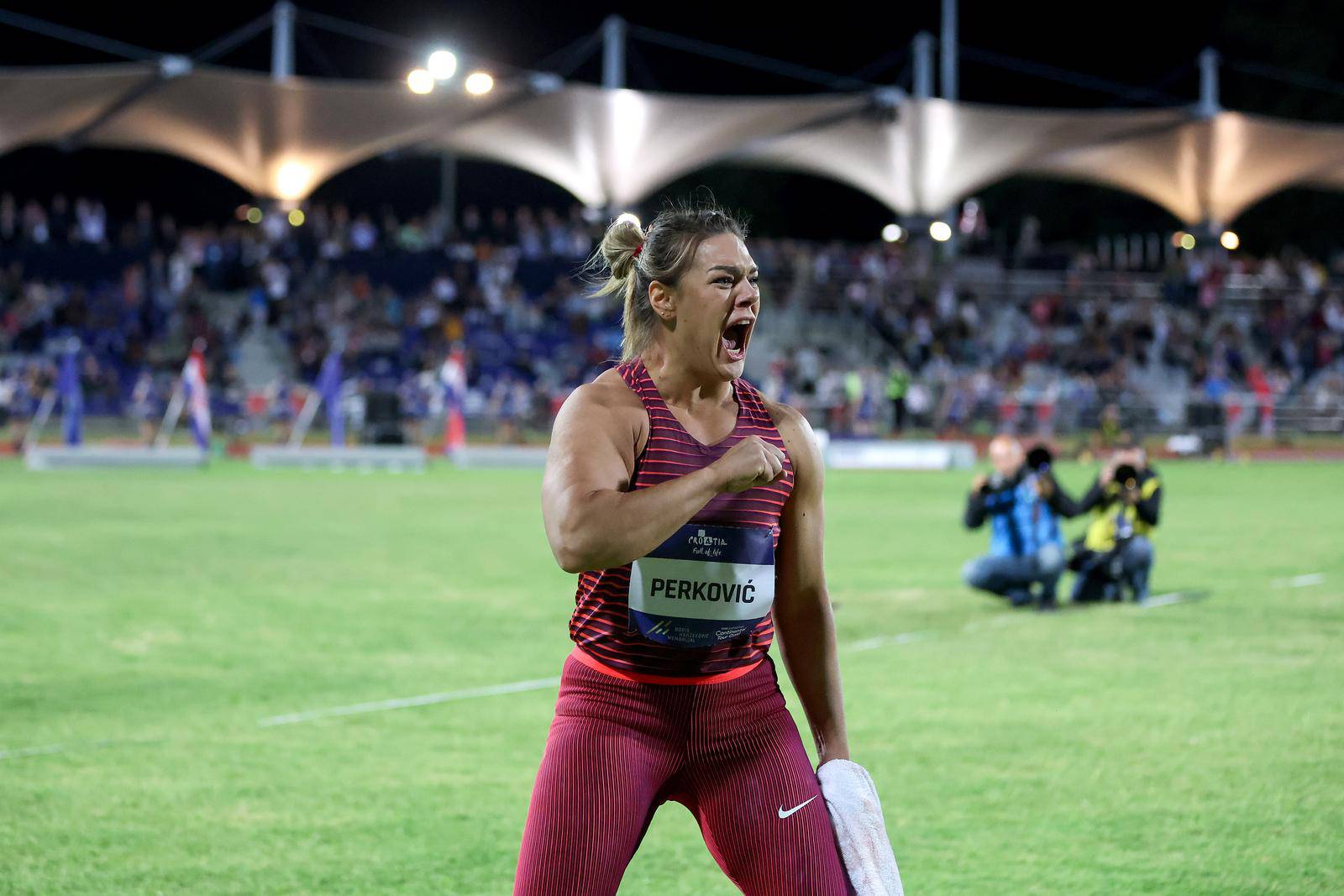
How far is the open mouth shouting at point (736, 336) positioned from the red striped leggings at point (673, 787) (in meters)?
0.72

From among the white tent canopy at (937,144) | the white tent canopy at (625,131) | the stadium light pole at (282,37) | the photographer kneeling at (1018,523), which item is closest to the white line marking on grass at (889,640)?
the photographer kneeling at (1018,523)

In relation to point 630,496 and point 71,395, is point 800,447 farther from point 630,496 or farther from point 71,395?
point 71,395

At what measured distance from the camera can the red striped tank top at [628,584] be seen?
10.7ft

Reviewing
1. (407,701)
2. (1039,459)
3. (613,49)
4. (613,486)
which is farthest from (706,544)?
(613,49)

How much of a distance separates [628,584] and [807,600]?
0.52 m

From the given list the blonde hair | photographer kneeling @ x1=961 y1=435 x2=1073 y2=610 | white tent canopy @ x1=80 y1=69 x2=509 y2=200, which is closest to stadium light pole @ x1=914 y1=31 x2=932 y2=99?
white tent canopy @ x1=80 y1=69 x2=509 y2=200

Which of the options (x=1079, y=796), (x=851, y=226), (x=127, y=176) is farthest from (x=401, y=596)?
(x=851, y=226)

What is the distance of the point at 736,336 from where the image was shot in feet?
11.0

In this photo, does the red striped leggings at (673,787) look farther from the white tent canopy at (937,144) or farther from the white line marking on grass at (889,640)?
the white tent canopy at (937,144)

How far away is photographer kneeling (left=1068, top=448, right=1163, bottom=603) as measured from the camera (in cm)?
1094

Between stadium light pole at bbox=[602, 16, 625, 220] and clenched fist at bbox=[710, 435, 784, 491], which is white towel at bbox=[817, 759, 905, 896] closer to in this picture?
clenched fist at bbox=[710, 435, 784, 491]

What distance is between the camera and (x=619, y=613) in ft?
10.8

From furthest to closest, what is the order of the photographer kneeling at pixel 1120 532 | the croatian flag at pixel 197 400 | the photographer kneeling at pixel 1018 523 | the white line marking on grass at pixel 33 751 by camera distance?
the croatian flag at pixel 197 400, the photographer kneeling at pixel 1120 532, the photographer kneeling at pixel 1018 523, the white line marking on grass at pixel 33 751

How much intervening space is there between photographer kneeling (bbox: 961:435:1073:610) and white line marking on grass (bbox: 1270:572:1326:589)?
228 cm
